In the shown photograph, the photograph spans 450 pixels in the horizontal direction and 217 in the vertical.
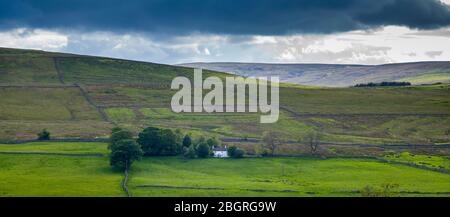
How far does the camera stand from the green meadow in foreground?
95500 millimetres

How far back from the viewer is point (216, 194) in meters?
93.2

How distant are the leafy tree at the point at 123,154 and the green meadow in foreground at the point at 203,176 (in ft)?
6.47

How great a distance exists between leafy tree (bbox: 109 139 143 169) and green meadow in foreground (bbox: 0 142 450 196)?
1971 mm

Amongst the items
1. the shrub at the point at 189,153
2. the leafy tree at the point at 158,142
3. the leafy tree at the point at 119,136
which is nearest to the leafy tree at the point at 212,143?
the shrub at the point at 189,153

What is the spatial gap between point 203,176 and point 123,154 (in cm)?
1561

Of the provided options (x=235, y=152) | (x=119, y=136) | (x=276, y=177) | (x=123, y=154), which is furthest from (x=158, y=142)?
(x=276, y=177)

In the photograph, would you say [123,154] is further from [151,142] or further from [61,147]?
[61,147]

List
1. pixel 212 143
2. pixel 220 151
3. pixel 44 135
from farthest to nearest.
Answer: pixel 44 135 < pixel 212 143 < pixel 220 151

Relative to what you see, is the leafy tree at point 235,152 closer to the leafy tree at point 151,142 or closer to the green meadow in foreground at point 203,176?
the green meadow in foreground at point 203,176

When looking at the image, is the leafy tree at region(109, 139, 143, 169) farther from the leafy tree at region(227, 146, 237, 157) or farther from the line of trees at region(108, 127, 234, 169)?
the leafy tree at region(227, 146, 237, 157)

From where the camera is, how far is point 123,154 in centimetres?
11556
